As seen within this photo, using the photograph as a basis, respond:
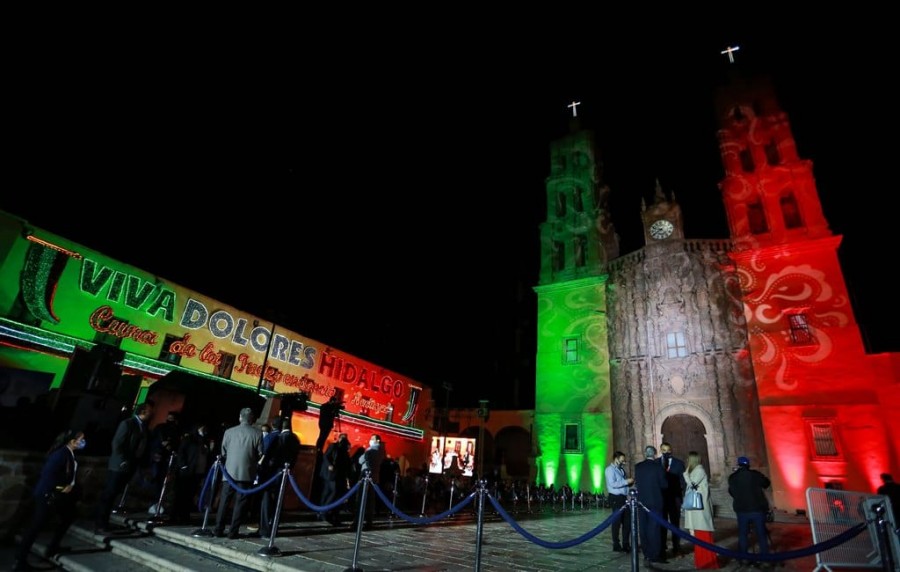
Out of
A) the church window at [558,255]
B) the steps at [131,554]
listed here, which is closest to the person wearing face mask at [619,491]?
the steps at [131,554]

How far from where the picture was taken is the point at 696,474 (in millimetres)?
6738

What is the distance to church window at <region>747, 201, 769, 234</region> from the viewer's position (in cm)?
2151

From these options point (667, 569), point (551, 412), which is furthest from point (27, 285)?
point (551, 412)

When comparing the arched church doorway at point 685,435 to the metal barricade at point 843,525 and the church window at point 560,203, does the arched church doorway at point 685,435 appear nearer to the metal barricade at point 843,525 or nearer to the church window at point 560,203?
the metal barricade at point 843,525

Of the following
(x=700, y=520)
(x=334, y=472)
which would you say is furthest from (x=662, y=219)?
(x=334, y=472)

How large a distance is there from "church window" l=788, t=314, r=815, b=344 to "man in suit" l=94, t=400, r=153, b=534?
76.5 feet

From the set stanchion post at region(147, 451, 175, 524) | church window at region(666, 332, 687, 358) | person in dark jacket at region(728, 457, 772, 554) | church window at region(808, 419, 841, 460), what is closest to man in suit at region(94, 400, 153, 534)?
stanchion post at region(147, 451, 175, 524)

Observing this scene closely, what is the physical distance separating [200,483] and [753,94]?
31269mm

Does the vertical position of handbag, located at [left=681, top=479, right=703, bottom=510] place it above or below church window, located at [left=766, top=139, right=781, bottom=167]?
below

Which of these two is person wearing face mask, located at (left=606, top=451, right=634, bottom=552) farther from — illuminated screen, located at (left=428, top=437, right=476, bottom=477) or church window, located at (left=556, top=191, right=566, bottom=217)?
church window, located at (left=556, top=191, right=566, bottom=217)

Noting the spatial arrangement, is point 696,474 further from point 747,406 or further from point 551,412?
point 551,412

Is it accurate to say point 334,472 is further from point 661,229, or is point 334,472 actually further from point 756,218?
point 756,218

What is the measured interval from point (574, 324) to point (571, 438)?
628 centimetres

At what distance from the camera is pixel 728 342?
2002cm
